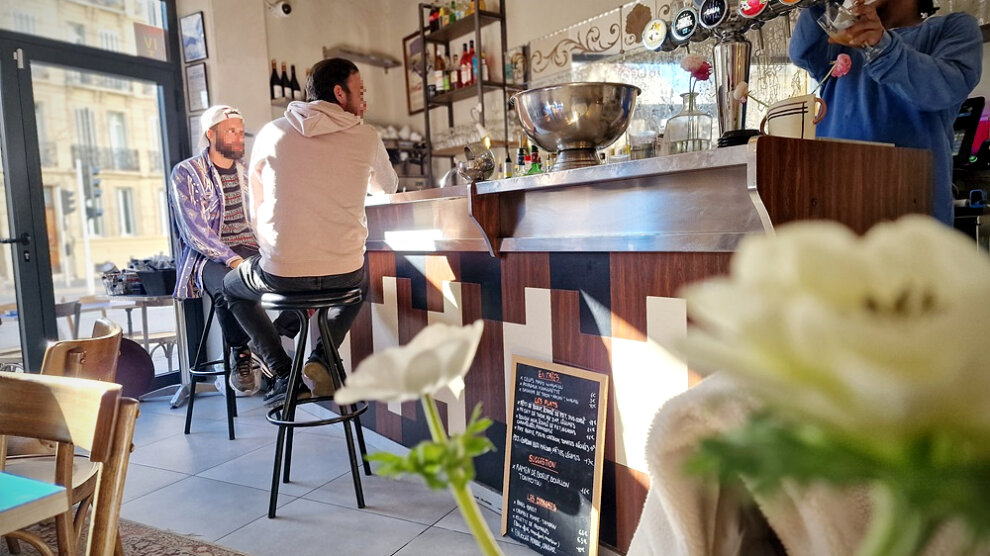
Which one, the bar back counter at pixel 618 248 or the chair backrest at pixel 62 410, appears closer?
the chair backrest at pixel 62 410

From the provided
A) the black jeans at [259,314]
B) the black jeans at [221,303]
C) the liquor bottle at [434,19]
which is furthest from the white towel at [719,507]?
the liquor bottle at [434,19]

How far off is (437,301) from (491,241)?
501mm

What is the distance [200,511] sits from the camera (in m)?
2.51

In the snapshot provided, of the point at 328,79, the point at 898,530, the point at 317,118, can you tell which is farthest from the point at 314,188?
the point at 898,530

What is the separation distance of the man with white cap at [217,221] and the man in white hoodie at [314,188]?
2.64 feet

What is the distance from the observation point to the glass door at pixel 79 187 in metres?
3.77

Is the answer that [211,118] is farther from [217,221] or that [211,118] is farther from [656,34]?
[656,34]

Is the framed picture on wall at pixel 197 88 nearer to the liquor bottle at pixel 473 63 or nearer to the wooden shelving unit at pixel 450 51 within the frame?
the wooden shelving unit at pixel 450 51

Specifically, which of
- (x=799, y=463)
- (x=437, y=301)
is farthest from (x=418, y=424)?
(x=799, y=463)

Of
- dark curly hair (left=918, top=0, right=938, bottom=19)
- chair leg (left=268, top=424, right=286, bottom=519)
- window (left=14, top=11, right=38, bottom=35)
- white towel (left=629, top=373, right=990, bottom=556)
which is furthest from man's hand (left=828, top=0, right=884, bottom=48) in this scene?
window (left=14, top=11, right=38, bottom=35)

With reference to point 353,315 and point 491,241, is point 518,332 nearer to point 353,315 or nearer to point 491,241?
point 491,241

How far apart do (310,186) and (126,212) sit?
110 inches

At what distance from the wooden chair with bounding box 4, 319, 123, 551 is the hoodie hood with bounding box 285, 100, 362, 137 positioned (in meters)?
0.91

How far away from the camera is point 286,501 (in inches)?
100
